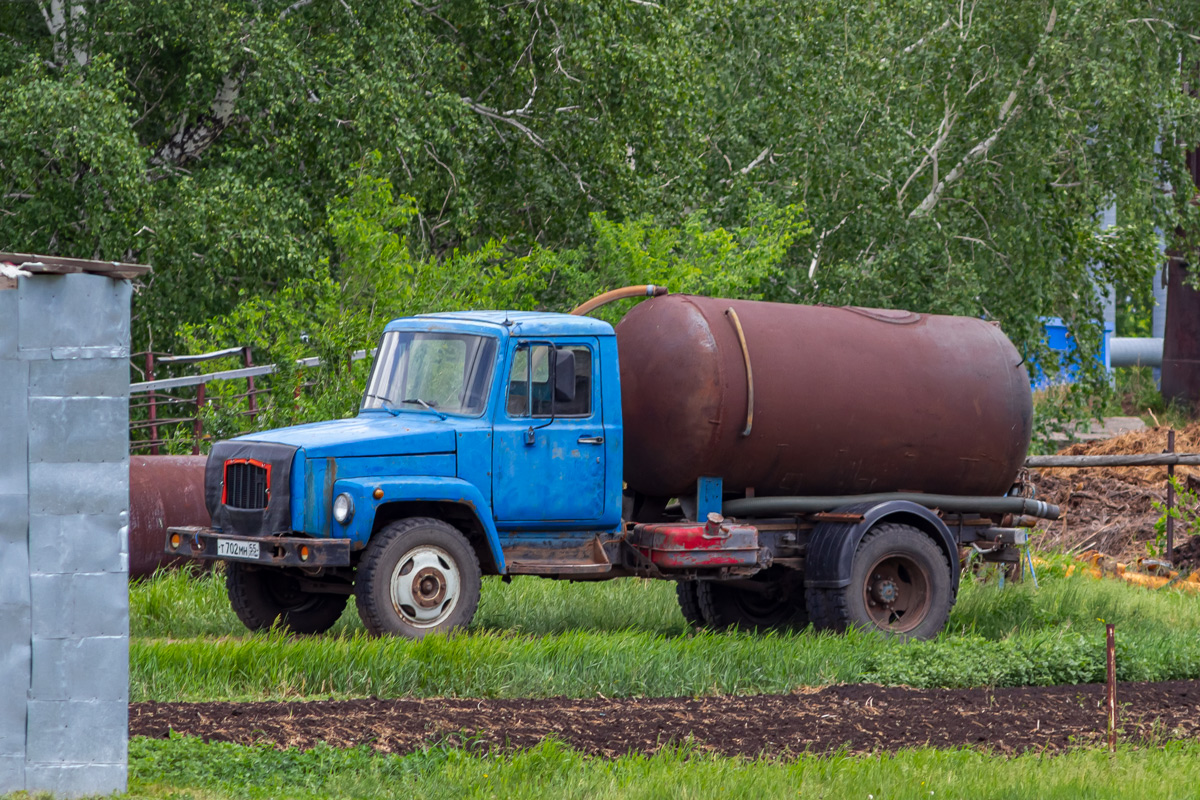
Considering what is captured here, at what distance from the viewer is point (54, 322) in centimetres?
659

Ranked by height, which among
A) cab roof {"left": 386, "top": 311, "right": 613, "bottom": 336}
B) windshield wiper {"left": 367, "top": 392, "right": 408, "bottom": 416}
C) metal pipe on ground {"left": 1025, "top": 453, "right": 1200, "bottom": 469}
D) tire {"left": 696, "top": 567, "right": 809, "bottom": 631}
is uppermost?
cab roof {"left": 386, "top": 311, "right": 613, "bottom": 336}

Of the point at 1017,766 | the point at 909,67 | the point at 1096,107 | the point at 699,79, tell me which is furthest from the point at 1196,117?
the point at 1017,766

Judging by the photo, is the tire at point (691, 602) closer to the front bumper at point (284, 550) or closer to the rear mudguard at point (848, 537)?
the rear mudguard at point (848, 537)

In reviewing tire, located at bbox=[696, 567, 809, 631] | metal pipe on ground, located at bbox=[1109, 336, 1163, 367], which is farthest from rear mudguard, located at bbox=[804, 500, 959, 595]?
metal pipe on ground, located at bbox=[1109, 336, 1163, 367]

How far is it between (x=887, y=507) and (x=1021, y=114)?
14410 mm

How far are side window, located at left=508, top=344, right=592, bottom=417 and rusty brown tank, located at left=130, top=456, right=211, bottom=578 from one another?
3490 mm

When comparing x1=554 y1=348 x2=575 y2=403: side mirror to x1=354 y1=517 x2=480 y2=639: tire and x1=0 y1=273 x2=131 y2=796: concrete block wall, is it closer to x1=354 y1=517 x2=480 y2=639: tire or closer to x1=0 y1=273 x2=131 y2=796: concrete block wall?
x1=354 y1=517 x2=480 y2=639: tire

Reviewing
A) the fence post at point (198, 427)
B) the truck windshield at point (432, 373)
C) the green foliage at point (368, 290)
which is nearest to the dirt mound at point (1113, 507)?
the green foliage at point (368, 290)

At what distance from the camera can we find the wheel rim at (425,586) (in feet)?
36.2

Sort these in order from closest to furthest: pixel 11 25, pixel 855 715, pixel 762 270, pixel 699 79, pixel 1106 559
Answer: pixel 855 715 < pixel 1106 559 < pixel 762 270 < pixel 11 25 < pixel 699 79

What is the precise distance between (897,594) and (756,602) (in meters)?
1.54

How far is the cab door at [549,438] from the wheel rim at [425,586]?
70 centimetres

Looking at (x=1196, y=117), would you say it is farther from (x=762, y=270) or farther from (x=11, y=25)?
(x=11, y=25)

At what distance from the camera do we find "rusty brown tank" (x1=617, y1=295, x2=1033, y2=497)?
12.1 meters
